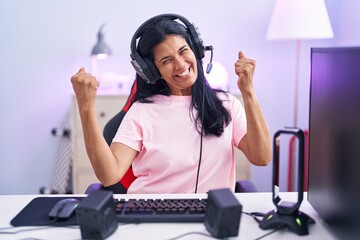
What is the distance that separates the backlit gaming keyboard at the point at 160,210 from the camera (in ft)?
3.39

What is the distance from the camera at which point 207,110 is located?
4.85 feet

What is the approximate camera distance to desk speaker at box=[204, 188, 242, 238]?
89cm

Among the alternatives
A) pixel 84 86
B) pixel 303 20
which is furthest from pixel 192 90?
pixel 303 20

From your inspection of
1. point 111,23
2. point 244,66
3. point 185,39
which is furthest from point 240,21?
point 244,66

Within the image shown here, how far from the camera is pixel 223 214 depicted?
90 cm

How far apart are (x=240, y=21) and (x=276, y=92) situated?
1.71 ft

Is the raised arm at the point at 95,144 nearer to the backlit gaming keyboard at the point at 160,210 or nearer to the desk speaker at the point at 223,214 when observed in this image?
the backlit gaming keyboard at the point at 160,210

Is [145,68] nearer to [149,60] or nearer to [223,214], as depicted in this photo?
[149,60]

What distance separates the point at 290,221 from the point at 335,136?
0.21 m

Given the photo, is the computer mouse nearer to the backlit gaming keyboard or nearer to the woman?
the backlit gaming keyboard

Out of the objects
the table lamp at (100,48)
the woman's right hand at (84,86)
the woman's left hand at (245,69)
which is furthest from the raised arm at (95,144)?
the table lamp at (100,48)

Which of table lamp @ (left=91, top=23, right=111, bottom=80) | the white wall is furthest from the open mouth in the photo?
the white wall

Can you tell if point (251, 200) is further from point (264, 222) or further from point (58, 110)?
point (58, 110)

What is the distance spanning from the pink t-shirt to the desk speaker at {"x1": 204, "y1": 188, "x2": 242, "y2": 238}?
0.46 m
